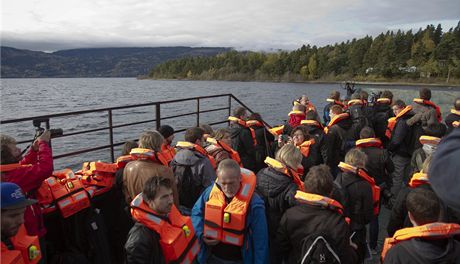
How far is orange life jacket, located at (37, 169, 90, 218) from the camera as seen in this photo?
2945 millimetres

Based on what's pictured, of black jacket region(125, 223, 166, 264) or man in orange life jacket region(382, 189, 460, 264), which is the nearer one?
man in orange life jacket region(382, 189, 460, 264)

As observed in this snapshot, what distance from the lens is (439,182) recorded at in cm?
103

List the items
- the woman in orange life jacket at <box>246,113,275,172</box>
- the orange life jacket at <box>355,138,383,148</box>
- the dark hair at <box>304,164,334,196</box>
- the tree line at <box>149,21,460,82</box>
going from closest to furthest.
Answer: the dark hair at <box>304,164,334,196</box> → the orange life jacket at <box>355,138,383,148</box> → the woman in orange life jacket at <box>246,113,275,172</box> → the tree line at <box>149,21,460,82</box>

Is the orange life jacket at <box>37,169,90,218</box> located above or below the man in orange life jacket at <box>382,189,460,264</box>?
below

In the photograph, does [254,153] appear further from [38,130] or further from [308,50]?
[308,50]

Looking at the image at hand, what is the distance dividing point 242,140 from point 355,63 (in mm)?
94446

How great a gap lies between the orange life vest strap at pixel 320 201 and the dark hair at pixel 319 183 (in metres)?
0.07

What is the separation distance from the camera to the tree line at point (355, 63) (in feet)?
256

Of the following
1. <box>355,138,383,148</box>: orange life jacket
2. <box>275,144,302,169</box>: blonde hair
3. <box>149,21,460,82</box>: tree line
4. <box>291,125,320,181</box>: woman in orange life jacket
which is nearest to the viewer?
<box>275,144,302,169</box>: blonde hair

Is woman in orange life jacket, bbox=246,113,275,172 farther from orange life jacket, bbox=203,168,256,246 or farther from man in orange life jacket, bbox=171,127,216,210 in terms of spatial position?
orange life jacket, bbox=203,168,256,246

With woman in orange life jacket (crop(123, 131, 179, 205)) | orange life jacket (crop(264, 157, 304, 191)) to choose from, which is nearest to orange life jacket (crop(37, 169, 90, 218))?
woman in orange life jacket (crop(123, 131, 179, 205))

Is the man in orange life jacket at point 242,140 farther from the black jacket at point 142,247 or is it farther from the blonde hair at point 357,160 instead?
the black jacket at point 142,247

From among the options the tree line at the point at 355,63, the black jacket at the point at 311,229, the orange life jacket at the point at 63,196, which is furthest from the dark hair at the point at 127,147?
the tree line at the point at 355,63

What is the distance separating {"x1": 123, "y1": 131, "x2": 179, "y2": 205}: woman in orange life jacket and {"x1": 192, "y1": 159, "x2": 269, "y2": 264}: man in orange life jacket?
650 millimetres
